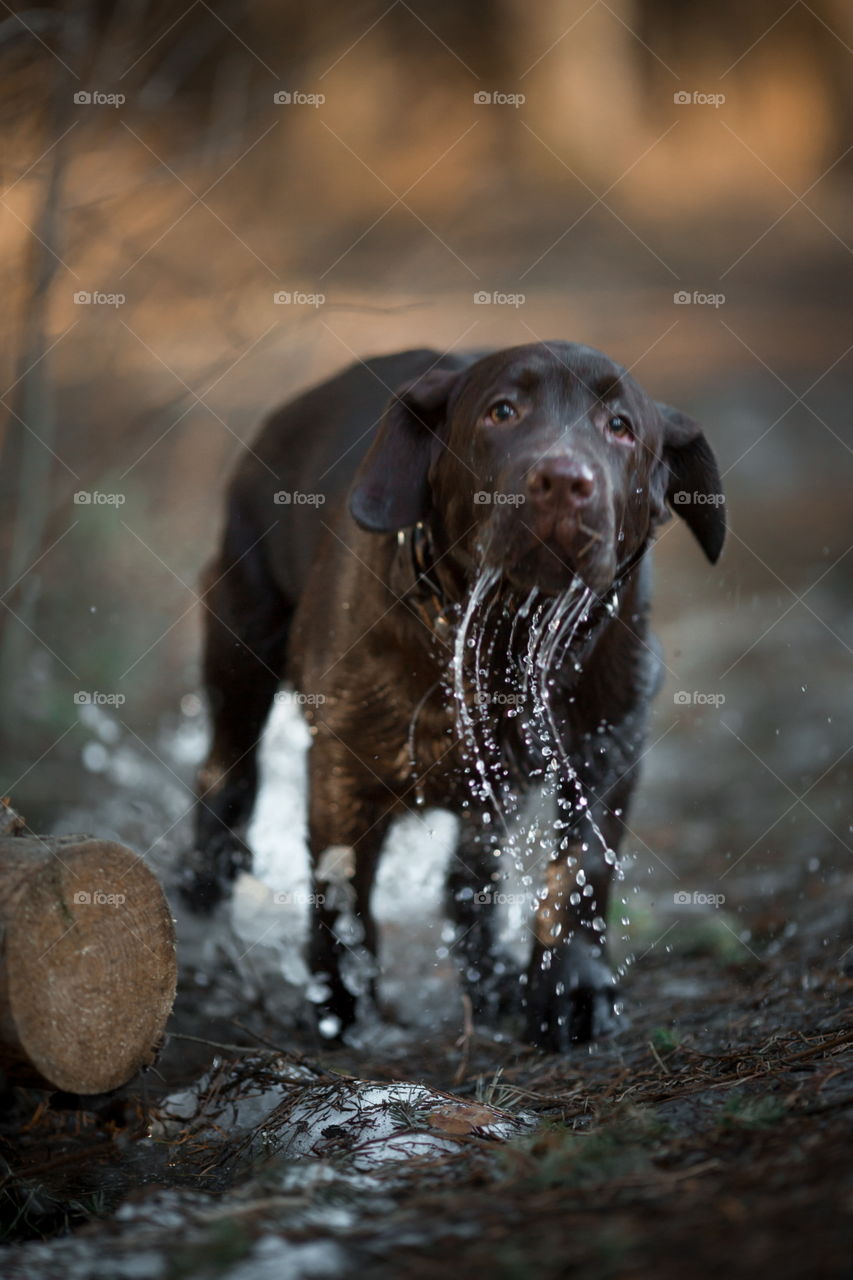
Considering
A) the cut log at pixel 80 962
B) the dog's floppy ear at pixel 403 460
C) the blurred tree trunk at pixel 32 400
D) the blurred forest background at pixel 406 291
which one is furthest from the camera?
the blurred forest background at pixel 406 291

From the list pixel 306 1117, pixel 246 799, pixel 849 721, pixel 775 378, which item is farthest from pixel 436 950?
pixel 775 378

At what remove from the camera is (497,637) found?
313 cm

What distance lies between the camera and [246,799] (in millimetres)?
4434

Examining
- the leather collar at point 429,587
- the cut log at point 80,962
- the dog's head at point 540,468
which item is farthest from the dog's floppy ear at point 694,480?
the cut log at point 80,962

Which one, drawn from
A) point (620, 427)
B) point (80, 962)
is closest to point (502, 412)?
point (620, 427)

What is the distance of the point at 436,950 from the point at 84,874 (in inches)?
89.2

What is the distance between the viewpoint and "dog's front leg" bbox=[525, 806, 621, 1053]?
10.6 ft

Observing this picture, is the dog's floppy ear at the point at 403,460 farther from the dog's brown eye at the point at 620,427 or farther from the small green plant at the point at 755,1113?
the small green plant at the point at 755,1113

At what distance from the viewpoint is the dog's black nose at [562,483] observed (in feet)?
8.78

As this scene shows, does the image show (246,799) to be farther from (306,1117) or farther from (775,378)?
(775,378)

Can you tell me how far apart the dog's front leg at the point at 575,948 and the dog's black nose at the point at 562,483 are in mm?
1015

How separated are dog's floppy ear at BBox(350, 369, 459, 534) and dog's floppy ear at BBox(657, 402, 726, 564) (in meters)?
0.61

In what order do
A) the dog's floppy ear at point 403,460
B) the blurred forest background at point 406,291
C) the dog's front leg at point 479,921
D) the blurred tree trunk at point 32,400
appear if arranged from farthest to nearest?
the blurred forest background at point 406,291 < the blurred tree trunk at point 32,400 < the dog's front leg at point 479,921 < the dog's floppy ear at point 403,460

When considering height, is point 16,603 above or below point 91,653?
above
